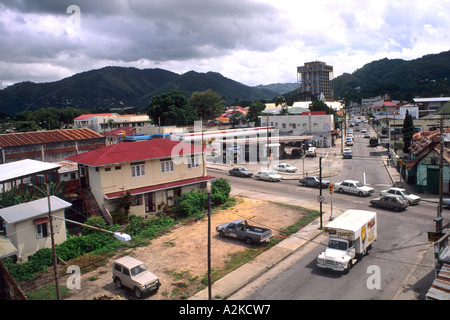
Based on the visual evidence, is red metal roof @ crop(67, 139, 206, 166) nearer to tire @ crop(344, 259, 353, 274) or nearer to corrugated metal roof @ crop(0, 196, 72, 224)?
corrugated metal roof @ crop(0, 196, 72, 224)

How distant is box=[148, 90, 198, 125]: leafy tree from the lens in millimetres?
84500

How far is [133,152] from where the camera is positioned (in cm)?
2975

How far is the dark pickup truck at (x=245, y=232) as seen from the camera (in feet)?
72.9

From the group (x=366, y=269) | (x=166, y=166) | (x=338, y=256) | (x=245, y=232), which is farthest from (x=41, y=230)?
(x=366, y=269)

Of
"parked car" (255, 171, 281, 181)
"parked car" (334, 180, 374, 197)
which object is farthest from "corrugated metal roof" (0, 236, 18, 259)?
"parked car" (334, 180, 374, 197)

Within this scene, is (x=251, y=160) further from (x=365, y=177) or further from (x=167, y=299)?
(x=167, y=299)

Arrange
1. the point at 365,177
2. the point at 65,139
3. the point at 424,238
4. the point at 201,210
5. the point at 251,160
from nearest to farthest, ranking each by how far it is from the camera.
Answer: the point at 424,238 < the point at 201,210 < the point at 365,177 < the point at 65,139 < the point at 251,160

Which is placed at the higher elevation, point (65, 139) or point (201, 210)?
point (65, 139)

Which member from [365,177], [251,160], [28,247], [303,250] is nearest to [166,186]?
[28,247]

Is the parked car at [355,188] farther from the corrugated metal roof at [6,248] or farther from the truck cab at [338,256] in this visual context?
the corrugated metal roof at [6,248]

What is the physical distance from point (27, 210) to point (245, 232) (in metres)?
14.7

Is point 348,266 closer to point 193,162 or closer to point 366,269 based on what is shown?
point 366,269
